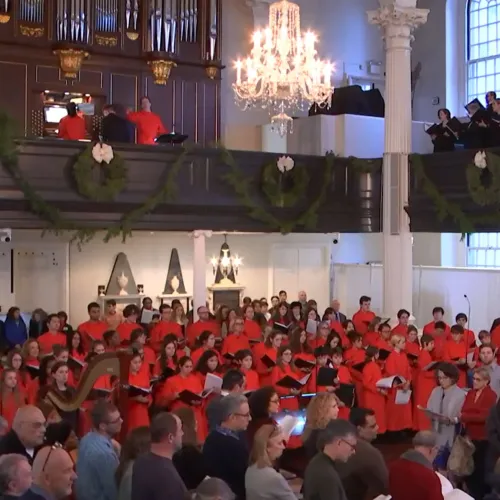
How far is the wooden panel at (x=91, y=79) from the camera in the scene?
18047 millimetres

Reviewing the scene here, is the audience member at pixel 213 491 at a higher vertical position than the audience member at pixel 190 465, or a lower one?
higher

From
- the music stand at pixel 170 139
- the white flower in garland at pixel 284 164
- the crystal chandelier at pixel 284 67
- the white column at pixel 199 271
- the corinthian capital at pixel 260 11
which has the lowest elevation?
the white column at pixel 199 271

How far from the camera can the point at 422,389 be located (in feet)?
39.9

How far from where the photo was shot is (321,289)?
20.8 m

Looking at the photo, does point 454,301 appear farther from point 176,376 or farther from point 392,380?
point 176,376

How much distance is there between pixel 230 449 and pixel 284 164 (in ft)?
35.0

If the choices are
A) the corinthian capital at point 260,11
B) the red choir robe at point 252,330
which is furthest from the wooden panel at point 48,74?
the red choir robe at point 252,330

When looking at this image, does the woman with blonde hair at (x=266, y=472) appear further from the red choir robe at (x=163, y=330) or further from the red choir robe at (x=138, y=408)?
the red choir robe at (x=163, y=330)

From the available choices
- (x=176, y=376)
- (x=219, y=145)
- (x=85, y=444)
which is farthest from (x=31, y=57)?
(x=85, y=444)

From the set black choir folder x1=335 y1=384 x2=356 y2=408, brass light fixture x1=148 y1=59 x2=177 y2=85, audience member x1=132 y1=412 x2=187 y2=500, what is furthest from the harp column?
audience member x1=132 y1=412 x2=187 y2=500

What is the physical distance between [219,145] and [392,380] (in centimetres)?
629

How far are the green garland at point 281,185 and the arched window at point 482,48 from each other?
6.78 m

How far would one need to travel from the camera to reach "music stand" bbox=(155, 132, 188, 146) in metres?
15.3

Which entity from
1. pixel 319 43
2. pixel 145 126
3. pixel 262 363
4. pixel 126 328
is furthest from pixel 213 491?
pixel 319 43
